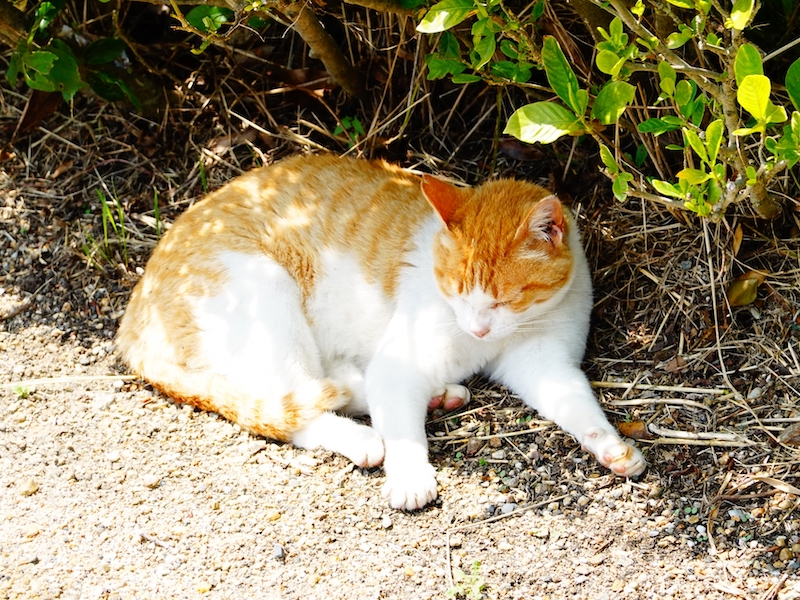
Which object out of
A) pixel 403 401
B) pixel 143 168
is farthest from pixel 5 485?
pixel 143 168

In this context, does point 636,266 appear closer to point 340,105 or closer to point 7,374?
point 340,105

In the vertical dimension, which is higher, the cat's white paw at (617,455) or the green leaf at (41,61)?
the green leaf at (41,61)

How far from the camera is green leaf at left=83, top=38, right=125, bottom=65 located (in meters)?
3.95

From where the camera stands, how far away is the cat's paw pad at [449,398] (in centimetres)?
324

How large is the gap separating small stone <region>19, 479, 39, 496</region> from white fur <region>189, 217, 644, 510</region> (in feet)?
2.56

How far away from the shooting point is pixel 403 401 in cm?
309

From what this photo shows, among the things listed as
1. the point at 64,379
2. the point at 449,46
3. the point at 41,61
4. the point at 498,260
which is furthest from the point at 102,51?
the point at 498,260

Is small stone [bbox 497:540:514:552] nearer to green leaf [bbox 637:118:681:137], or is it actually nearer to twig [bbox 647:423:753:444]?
twig [bbox 647:423:753:444]

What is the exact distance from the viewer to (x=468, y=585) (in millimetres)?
2490

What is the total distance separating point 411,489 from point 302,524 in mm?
387

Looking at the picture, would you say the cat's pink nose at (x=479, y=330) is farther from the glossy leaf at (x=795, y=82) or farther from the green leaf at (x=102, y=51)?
the green leaf at (x=102, y=51)

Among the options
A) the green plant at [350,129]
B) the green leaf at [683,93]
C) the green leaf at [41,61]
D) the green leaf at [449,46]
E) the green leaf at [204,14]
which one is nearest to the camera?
the green leaf at [683,93]

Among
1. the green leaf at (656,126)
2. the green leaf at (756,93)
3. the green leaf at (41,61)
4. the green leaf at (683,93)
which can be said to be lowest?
the green leaf at (656,126)

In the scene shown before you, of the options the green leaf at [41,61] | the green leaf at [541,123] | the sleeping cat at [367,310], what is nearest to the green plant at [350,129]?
the sleeping cat at [367,310]
